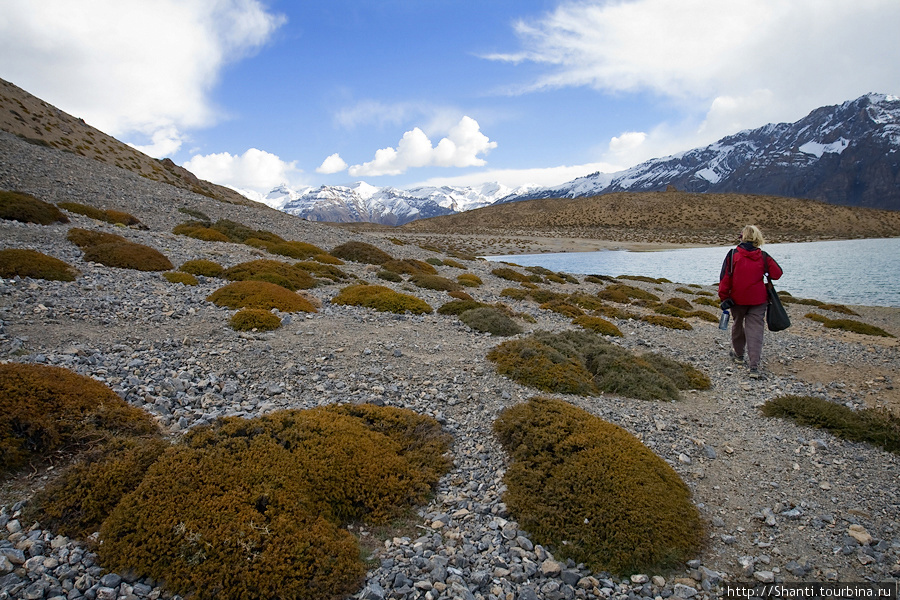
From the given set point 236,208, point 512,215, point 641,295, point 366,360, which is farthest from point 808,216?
point 366,360

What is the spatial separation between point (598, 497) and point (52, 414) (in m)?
6.81

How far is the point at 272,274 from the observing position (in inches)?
676

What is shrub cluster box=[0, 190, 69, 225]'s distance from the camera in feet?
63.5

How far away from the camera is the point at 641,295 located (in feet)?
92.7

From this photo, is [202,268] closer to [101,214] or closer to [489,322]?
[489,322]

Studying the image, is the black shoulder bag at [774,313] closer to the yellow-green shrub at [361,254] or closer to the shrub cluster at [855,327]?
the shrub cluster at [855,327]

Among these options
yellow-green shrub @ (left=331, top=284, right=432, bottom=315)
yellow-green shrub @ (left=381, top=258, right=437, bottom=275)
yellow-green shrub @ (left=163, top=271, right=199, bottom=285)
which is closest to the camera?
yellow-green shrub @ (left=331, top=284, right=432, bottom=315)

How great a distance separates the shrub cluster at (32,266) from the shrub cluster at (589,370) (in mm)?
13516

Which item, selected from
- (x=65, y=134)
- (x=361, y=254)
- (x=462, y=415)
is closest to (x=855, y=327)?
(x=462, y=415)

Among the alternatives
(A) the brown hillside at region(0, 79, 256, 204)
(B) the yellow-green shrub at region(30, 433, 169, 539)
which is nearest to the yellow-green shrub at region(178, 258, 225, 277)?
(B) the yellow-green shrub at region(30, 433, 169, 539)

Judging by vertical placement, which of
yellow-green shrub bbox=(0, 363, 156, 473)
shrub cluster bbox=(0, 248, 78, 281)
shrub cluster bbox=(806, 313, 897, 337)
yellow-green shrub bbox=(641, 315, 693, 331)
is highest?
shrub cluster bbox=(0, 248, 78, 281)

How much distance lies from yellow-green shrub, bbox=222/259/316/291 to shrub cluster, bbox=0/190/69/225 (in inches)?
387

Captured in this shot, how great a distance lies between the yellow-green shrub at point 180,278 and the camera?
15.8 m

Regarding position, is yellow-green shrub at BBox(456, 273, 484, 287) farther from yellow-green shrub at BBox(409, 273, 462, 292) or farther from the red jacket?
the red jacket
